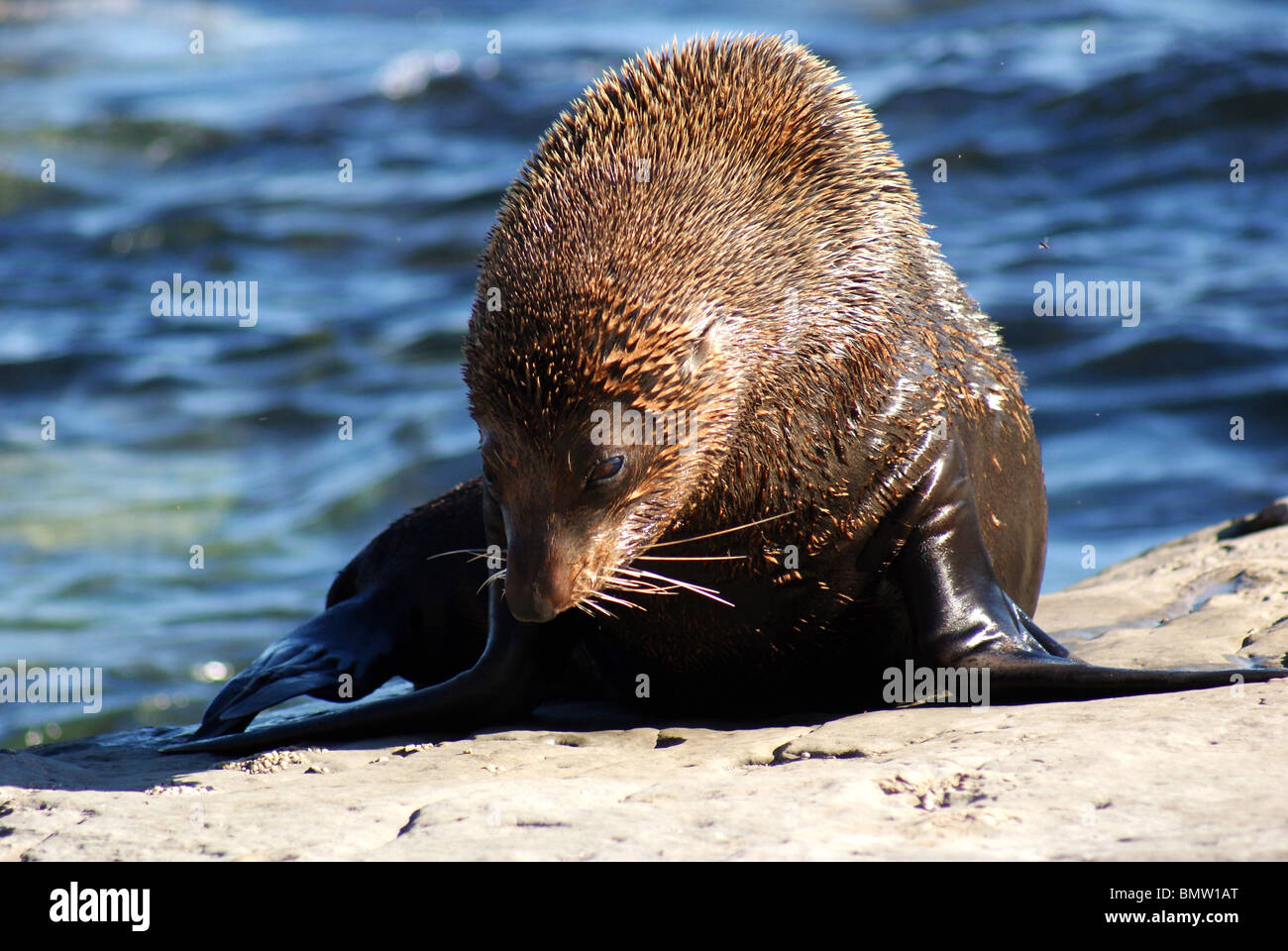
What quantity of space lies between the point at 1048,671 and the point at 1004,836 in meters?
1.74

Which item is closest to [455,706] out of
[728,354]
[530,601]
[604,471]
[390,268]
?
[530,601]

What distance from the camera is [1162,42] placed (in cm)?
2280

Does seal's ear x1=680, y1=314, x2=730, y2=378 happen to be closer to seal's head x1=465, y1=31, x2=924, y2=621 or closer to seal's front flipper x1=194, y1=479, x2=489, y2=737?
seal's head x1=465, y1=31, x2=924, y2=621

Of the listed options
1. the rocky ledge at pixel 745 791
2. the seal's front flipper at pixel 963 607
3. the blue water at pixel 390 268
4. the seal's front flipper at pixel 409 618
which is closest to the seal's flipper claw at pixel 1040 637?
the seal's front flipper at pixel 963 607

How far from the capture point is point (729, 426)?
5.84 meters

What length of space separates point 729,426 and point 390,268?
47.4ft

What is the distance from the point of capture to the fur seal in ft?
17.8

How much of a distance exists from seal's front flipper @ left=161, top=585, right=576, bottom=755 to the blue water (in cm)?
438

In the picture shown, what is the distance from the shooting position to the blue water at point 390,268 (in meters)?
13.0

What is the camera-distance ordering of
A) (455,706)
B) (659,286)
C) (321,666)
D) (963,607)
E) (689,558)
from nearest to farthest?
(659,286) < (689,558) < (963,607) < (455,706) < (321,666)

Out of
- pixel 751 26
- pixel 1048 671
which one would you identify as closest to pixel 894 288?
pixel 1048 671

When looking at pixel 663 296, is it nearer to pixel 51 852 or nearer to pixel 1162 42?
pixel 51 852

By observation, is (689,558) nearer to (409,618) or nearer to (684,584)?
(684,584)

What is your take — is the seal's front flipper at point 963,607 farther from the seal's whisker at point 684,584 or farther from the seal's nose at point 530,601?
the seal's nose at point 530,601
